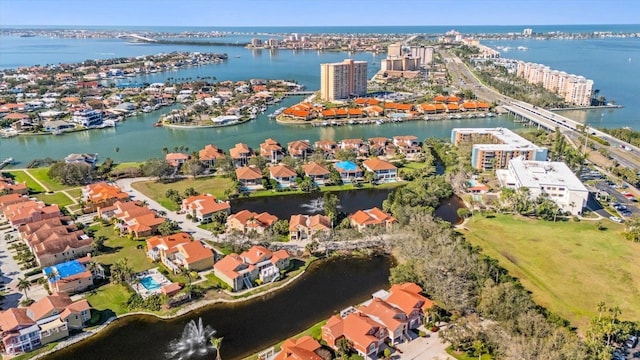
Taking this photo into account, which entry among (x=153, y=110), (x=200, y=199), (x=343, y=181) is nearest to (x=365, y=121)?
(x=343, y=181)

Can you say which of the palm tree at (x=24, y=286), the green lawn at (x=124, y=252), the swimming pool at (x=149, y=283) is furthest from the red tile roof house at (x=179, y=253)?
the palm tree at (x=24, y=286)

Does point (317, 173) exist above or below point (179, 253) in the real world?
above

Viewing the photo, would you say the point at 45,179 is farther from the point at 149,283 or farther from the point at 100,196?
the point at 149,283

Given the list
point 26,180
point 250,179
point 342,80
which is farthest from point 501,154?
point 26,180

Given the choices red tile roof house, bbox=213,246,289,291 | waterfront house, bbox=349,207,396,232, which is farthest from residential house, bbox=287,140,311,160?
red tile roof house, bbox=213,246,289,291

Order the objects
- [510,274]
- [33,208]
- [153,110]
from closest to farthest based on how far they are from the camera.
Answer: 1. [510,274]
2. [33,208]
3. [153,110]

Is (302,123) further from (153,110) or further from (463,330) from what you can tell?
(463,330)
